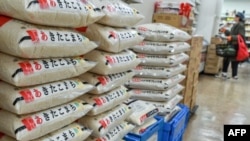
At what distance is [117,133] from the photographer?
1556 mm

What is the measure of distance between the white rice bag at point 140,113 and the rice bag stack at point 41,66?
24.2 inches

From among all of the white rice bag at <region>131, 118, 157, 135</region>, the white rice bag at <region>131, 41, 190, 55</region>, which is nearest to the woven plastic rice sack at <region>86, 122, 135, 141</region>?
the white rice bag at <region>131, 118, 157, 135</region>

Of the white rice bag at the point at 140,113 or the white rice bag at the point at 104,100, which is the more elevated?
the white rice bag at the point at 104,100

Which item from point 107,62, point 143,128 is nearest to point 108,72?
point 107,62

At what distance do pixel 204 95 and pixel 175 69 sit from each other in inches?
112

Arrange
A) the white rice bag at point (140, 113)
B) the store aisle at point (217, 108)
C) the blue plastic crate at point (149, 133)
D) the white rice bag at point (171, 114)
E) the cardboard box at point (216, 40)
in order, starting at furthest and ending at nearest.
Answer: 1. the cardboard box at point (216, 40)
2. the store aisle at point (217, 108)
3. the white rice bag at point (171, 114)
4. the white rice bag at point (140, 113)
5. the blue plastic crate at point (149, 133)

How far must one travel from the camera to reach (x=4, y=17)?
108cm

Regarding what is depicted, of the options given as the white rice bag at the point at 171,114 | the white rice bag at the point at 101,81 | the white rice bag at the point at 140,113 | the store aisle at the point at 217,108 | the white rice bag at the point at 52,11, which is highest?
the white rice bag at the point at 52,11

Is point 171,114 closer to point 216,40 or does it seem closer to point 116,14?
point 116,14

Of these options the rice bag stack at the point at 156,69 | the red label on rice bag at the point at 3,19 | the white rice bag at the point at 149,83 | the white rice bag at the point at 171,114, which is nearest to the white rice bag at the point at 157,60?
the rice bag stack at the point at 156,69

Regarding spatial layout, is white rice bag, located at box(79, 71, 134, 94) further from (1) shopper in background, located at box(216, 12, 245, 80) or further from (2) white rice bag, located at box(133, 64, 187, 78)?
(1) shopper in background, located at box(216, 12, 245, 80)

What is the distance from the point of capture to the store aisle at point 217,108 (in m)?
3.36

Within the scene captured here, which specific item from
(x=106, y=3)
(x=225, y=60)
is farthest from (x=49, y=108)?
(x=225, y=60)

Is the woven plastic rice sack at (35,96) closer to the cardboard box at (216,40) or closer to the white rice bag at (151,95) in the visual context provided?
the white rice bag at (151,95)
